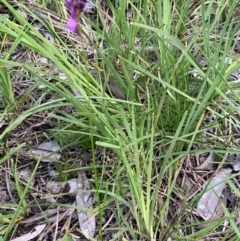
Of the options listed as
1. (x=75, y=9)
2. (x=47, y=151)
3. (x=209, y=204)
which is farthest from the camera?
(x=47, y=151)

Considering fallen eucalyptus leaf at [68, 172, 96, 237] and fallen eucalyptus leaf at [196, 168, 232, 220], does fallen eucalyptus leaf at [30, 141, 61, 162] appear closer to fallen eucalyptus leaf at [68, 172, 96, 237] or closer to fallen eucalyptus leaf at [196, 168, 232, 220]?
fallen eucalyptus leaf at [68, 172, 96, 237]

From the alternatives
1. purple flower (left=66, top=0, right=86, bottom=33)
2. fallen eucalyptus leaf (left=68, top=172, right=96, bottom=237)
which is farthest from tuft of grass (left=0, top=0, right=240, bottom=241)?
purple flower (left=66, top=0, right=86, bottom=33)

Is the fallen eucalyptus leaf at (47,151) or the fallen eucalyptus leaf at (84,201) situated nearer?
the fallen eucalyptus leaf at (84,201)

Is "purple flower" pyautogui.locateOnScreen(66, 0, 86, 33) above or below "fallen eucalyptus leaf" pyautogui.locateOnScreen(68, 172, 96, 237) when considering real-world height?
above

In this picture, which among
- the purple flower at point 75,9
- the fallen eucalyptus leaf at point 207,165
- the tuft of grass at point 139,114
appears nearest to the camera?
the purple flower at point 75,9

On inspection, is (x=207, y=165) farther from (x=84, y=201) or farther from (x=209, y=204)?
(x=84, y=201)

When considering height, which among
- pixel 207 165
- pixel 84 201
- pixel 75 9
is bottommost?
pixel 84 201

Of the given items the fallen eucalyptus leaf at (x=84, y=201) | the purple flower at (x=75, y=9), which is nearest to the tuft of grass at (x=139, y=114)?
the fallen eucalyptus leaf at (x=84, y=201)

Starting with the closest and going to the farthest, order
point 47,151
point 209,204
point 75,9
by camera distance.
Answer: point 75,9
point 209,204
point 47,151

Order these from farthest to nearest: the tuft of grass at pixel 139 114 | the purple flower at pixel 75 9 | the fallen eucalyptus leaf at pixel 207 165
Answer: the fallen eucalyptus leaf at pixel 207 165 → the tuft of grass at pixel 139 114 → the purple flower at pixel 75 9

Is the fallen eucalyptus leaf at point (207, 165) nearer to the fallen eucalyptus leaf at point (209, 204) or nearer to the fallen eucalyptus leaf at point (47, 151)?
the fallen eucalyptus leaf at point (209, 204)

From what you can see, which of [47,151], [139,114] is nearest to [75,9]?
[139,114]

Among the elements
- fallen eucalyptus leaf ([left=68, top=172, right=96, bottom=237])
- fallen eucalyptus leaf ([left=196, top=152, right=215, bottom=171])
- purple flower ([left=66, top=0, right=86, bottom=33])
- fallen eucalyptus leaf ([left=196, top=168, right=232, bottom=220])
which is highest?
purple flower ([left=66, top=0, right=86, bottom=33])
